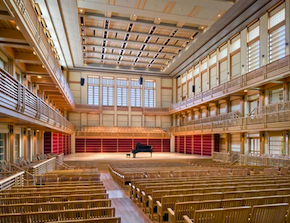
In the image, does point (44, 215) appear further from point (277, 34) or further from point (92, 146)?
point (92, 146)

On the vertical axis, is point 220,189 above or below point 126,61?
below

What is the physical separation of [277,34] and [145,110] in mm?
18346

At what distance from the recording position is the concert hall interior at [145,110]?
4.51 m

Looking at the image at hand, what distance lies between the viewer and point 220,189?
16.4ft

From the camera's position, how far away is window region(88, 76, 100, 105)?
29.8m

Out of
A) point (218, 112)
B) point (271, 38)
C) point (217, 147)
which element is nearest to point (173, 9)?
point (271, 38)

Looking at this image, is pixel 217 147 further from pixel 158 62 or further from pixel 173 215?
pixel 173 215

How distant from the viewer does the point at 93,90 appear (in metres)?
30.0

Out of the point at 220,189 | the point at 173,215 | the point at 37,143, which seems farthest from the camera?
the point at 37,143

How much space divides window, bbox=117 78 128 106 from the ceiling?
1703 millimetres

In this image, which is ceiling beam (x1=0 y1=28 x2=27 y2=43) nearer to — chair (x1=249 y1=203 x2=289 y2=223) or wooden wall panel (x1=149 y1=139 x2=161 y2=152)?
chair (x1=249 y1=203 x2=289 y2=223)

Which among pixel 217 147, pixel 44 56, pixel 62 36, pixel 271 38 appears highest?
pixel 62 36

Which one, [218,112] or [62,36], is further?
[218,112]

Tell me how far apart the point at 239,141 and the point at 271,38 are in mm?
8340
